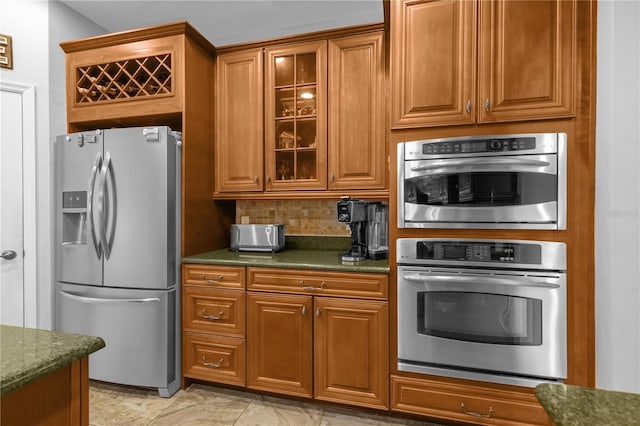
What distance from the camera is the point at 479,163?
1.83 m

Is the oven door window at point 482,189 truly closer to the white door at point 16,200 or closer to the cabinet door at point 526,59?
the cabinet door at point 526,59

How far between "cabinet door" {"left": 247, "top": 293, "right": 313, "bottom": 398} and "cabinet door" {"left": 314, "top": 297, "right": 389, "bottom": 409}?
0.07 m

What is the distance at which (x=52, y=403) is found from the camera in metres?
0.77

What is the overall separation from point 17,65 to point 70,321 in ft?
6.24

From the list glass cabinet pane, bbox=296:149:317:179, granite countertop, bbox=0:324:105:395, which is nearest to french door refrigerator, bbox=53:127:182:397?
glass cabinet pane, bbox=296:149:317:179

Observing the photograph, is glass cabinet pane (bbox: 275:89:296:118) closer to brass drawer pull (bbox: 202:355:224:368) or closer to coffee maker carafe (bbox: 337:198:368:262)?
coffee maker carafe (bbox: 337:198:368:262)

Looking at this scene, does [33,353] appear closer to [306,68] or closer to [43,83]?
[306,68]

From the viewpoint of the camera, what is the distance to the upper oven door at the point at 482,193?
1.74 m

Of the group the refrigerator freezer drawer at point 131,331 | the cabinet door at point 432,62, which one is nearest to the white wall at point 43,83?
the refrigerator freezer drawer at point 131,331

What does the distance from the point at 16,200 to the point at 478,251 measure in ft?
10.3

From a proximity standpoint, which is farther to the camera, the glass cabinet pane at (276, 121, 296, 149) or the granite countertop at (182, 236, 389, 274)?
the glass cabinet pane at (276, 121, 296, 149)

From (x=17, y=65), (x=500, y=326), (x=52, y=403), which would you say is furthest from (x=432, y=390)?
(x=17, y=65)

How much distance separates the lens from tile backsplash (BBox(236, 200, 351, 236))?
2.85 meters

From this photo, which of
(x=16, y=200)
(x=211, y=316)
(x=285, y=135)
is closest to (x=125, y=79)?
(x=16, y=200)
